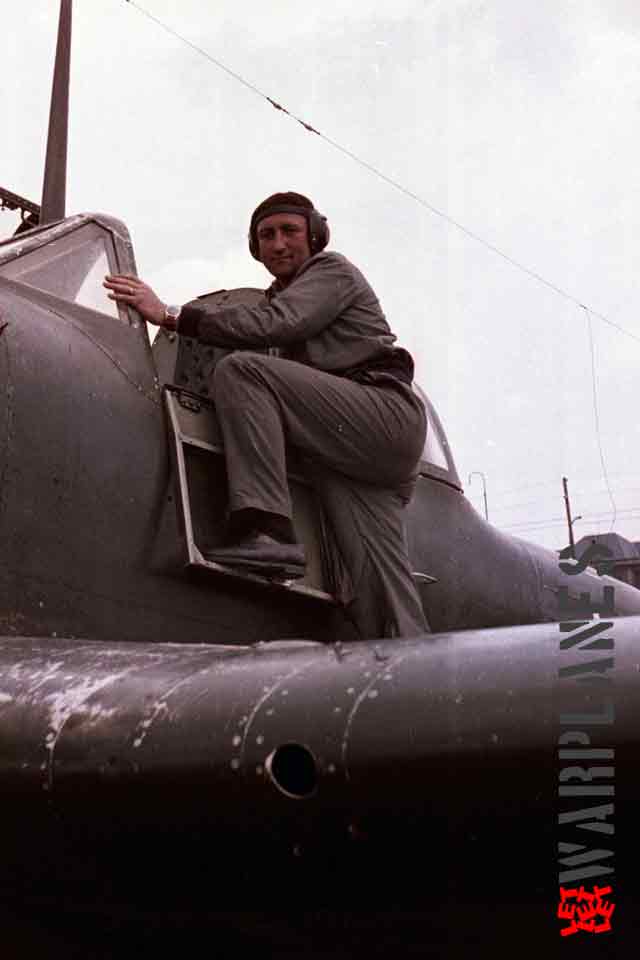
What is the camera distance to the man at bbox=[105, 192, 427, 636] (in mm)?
3955

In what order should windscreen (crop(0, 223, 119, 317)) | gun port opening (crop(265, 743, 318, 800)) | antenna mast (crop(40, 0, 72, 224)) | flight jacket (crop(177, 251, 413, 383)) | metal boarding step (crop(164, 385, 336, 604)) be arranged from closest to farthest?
gun port opening (crop(265, 743, 318, 800))
metal boarding step (crop(164, 385, 336, 604))
windscreen (crop(0, 223, 119, 317))
flight jacket (crop(177, 251, 413, 383))
antenna mast (crop(40, 0, 72, 224))

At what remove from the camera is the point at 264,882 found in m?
2.07

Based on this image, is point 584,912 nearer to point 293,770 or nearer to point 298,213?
point 293,770

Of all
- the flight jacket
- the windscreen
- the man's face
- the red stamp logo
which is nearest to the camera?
the red stamp logo

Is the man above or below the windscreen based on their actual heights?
below

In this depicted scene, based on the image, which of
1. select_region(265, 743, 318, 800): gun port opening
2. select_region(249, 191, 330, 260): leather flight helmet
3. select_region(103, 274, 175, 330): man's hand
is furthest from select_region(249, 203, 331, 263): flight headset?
select_region(265, 743, 318, 800): gun port opening

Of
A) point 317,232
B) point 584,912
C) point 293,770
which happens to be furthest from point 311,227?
point 584,912

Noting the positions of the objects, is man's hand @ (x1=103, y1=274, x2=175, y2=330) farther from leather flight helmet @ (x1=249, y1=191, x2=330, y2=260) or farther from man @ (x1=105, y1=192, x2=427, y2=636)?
leather flight helmet @ (x1=249, y1=191, x2=330, y2=260)

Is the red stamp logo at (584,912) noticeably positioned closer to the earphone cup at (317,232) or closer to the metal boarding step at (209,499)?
the metal boarding step at (209,499)

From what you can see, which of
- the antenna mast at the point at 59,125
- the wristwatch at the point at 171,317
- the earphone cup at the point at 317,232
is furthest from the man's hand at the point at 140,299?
the antenna mast at the point at 59,125

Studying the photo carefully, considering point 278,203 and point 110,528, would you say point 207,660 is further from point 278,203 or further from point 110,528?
point 278,203

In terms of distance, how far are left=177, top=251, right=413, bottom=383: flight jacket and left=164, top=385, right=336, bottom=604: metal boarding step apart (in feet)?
0.90

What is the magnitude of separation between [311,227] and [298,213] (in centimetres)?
7

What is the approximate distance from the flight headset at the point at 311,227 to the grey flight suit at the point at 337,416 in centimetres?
25
